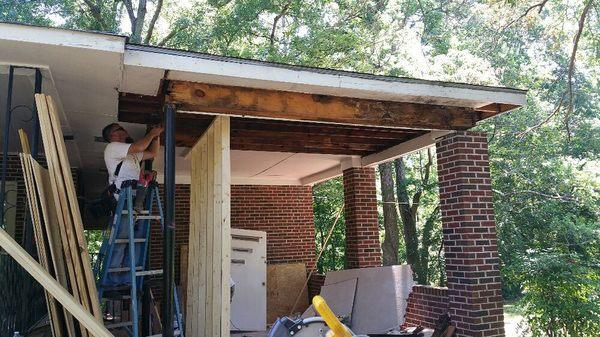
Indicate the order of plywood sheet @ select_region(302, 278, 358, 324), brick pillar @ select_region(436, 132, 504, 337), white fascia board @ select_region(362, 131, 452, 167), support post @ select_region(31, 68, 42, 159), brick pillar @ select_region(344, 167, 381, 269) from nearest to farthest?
support post @ select_region(31, 68, 42, 159) < brick pillar @ select_region(436, 132, 504, 337) < white fascia board @ select_region(362, 131, 452, 167) < plywood sheet @ select_region(302, 278, 358, 324) < brick pillar @ select_region(344, 167, 381, 269)

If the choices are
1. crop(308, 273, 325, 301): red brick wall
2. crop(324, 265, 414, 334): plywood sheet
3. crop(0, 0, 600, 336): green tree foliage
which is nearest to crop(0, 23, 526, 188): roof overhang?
crop(324, 265, 414, 334): plywood sheet

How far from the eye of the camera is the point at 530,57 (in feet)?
63.8

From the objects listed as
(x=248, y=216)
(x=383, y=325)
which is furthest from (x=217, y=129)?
(x=248, y=216)

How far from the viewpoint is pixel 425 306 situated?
7.04 m

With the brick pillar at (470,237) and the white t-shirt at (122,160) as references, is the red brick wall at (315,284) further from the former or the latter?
the white t-shirt at (122,160)

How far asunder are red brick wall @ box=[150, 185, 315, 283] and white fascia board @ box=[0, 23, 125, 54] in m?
7.23

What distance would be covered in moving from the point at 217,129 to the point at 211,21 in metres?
12.0

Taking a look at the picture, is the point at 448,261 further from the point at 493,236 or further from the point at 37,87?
the point at 37,87

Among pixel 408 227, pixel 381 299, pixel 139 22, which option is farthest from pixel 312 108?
pixel 408 227

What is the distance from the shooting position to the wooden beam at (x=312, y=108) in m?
4.65

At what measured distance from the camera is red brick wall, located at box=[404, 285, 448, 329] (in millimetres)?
6710

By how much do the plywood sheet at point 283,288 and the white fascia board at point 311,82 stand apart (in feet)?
19.8

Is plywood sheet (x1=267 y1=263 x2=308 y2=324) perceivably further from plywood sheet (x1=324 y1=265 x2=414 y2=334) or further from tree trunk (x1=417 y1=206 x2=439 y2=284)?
tree trunk (x1=417 y1=206 x2=439 y2=284)

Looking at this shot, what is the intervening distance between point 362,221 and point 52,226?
5608 mm
